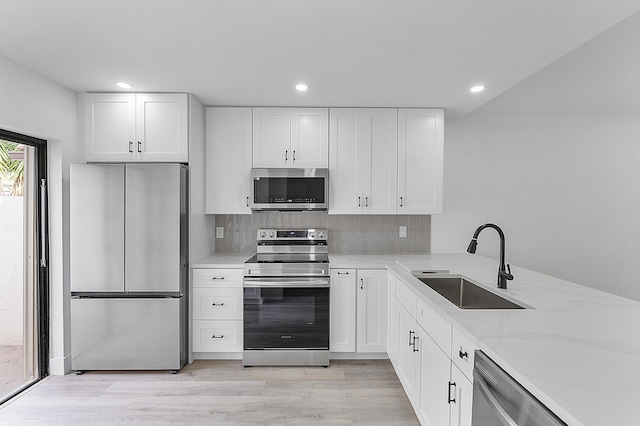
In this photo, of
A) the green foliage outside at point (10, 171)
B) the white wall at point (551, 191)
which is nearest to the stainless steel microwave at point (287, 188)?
the white wall at point (551, 191)

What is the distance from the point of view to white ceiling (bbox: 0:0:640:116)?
165cm

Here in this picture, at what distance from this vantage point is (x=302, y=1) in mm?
1583

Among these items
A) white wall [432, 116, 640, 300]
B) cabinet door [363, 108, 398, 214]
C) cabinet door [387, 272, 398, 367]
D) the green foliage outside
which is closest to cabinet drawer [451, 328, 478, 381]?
cabinet door [387, 272, 398, 367]

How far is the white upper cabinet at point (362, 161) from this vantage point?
331cm

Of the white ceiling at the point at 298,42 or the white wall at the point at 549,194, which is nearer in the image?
the white ceiling at the point at 298,42

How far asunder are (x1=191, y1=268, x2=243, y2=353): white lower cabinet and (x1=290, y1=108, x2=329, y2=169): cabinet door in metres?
1.20

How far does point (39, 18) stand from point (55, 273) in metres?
1.98

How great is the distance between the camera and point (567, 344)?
1233 millimetres

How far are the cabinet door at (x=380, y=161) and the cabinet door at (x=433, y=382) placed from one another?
5.10ft

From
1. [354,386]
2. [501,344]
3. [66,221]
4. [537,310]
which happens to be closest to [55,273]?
[66,221]

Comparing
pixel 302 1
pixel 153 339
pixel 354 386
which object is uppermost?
pixel 302 1

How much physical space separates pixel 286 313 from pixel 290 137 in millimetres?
1633

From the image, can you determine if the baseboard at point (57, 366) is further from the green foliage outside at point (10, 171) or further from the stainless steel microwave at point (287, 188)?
the stainless steel microwave at point (287, 188)

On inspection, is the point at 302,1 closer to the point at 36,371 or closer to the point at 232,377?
the point at 232,377
